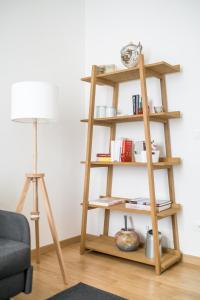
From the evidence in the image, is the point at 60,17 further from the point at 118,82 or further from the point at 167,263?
the point at 167,263

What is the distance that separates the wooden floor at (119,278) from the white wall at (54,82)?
0.48 metres

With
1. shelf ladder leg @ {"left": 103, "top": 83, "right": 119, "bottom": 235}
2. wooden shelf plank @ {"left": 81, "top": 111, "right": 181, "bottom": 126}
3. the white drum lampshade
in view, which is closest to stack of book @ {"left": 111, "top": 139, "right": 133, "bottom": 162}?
wooden shelf plank @ {"left": 81, "top": 111, "right": 181, "bottom": 126}

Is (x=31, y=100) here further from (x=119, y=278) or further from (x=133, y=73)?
(x=119, y=278)

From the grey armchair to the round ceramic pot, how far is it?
1108 mm

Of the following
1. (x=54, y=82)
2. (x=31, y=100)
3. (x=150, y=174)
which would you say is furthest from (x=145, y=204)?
(x=54, y=82)

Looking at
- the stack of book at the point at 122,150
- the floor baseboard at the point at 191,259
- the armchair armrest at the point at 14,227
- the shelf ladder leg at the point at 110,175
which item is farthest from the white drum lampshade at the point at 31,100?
the floor baseboard at the point at 191,259

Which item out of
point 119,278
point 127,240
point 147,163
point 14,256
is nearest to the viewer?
point 14,256

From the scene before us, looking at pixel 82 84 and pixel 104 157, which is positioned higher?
pixel 82 84

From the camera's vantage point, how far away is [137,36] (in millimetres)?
3121

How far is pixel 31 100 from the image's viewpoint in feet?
7.52

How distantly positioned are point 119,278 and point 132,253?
0.38 meters

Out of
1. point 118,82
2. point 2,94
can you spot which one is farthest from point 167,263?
point 2,94

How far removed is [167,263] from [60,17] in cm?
262

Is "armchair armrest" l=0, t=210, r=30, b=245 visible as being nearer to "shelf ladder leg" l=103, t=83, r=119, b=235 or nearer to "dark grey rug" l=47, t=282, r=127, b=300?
"dark grey rug" l=47, t=282, r=127, b=300
